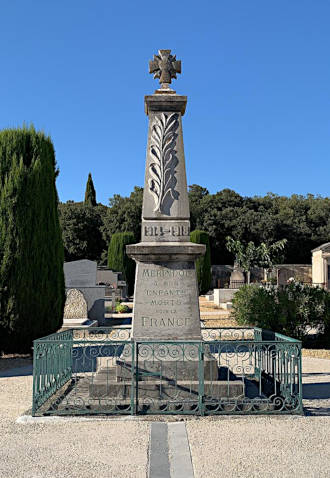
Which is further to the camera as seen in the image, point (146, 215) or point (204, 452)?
point (146, 215)

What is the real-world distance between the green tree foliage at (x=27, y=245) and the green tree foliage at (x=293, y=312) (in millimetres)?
5182

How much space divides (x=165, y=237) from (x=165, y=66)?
2.79m

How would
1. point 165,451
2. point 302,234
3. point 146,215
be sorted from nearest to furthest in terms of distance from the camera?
point 165,451 < point 146,215 < point 302,234

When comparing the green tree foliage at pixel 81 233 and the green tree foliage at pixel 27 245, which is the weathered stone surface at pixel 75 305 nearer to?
the green tree foliage at pixel 27 245

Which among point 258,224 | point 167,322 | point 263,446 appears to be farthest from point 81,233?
point 263,446

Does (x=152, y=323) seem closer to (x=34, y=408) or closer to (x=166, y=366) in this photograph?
(x=166, y=366)

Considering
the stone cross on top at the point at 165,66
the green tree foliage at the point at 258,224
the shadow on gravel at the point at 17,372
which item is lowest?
the shadow on gravel at the point at 17,372

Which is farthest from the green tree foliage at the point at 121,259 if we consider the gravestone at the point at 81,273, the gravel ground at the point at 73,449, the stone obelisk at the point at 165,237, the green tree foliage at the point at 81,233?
the gravel ground at the point at 73,449

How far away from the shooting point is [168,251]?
6395 millimetres

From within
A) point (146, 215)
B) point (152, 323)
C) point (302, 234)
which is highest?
point (302, 234)

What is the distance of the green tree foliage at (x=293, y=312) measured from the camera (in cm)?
1176

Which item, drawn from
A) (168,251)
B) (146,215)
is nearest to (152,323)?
(168,251)

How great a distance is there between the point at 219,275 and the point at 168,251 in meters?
34.0

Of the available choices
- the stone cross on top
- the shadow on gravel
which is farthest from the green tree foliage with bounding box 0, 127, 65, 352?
the stone cross on top
